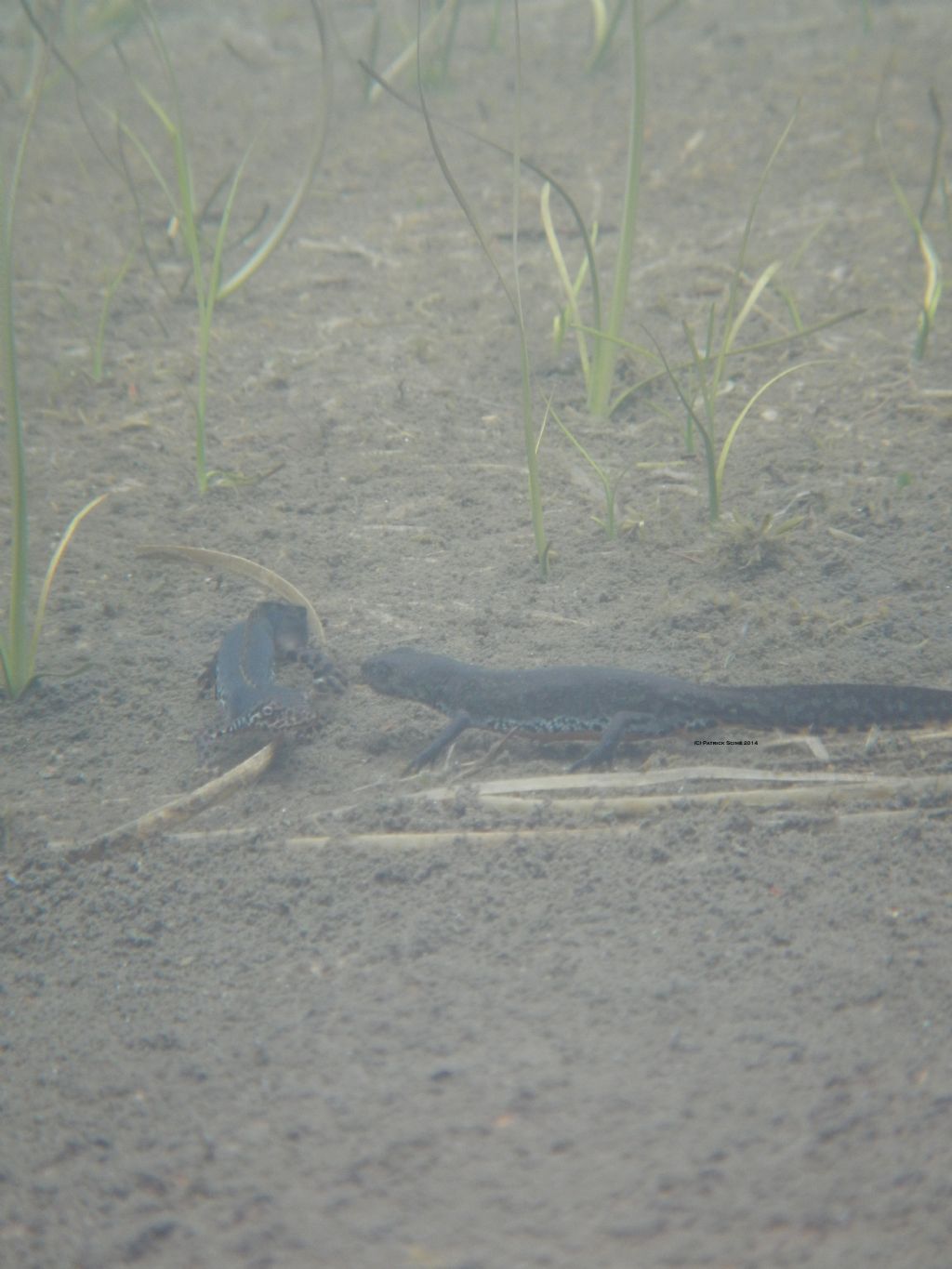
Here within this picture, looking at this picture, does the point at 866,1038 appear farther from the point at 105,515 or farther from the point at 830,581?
the point at 105,515

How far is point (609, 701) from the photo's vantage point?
146 inches

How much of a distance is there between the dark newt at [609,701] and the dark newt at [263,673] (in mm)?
292

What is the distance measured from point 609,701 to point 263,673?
1.41m

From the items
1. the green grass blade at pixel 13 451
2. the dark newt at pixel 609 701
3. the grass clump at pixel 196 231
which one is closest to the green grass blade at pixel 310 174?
the grass clump at pixel 196 231

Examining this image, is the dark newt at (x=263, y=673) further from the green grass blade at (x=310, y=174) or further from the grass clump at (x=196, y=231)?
the green grass blade at (x=310, y=174)

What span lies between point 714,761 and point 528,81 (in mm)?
7890

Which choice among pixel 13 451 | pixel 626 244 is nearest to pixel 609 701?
pixel 13 451

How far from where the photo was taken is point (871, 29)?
9469mm

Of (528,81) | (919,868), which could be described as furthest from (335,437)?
(528,81)

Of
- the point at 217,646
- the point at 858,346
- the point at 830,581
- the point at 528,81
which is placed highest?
the point at 528,81

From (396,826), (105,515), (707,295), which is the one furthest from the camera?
(707,295)

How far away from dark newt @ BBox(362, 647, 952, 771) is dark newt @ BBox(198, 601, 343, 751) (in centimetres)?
29

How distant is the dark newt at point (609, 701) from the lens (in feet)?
11.4

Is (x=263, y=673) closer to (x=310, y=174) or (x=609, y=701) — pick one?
(x=609, y=701)
